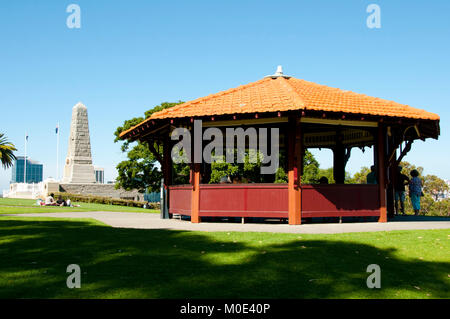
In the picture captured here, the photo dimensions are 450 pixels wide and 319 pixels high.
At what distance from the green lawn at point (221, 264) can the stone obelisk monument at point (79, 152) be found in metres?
39.4

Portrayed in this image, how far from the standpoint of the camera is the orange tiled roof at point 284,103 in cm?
1295

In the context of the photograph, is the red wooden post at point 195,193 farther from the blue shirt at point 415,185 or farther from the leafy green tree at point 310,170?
the leafy green tree at point 310,170

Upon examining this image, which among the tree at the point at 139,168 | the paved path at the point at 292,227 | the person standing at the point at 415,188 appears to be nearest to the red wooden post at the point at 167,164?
the paved path at the point at 292,227

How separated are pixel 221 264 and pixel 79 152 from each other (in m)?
44.7

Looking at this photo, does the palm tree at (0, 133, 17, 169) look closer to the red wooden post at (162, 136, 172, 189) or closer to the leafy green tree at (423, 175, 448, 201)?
the red wooden post at (162, 136, 172, 189)

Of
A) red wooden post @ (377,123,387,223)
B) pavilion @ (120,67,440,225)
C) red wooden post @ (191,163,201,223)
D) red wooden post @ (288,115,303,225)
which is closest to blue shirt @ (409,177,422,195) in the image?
pavilion @ (120,67,440,225)

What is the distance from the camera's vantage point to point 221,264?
6.48 metres

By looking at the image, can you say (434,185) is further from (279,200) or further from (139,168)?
(279,200)

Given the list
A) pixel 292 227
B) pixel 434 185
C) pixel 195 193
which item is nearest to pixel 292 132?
pixel 292 227

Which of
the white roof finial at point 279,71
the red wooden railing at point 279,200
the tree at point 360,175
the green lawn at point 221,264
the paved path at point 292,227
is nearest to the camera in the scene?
the green lawn at point 221,264

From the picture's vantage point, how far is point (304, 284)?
5.45 m

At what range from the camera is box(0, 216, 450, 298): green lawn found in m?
5.10
